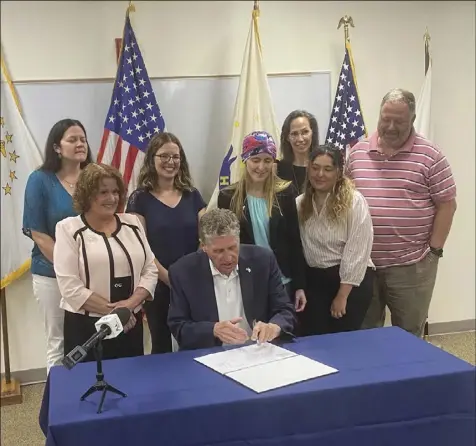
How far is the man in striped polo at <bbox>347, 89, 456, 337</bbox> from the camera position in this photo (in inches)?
109

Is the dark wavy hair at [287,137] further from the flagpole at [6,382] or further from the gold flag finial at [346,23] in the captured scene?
the flagpole at [6,382]

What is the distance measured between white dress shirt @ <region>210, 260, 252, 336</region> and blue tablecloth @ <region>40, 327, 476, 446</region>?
12.2 inches

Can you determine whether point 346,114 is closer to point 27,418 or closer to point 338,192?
point 338,192

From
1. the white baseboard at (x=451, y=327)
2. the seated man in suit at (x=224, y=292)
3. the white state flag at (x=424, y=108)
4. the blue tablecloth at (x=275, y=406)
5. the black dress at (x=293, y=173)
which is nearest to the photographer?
the blue tablecloth at (x=275, y=406)

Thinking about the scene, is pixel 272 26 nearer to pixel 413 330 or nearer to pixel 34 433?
pixel 413 330

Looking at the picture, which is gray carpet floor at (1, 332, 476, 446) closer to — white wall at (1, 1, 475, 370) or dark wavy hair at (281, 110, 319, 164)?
white wall at (1, 1, 475, 370)

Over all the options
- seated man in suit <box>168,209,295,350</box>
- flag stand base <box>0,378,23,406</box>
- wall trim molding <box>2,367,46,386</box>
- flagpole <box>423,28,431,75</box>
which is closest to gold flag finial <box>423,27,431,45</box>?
flagpole <box>423,28,431,75</box>

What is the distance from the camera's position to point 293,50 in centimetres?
384

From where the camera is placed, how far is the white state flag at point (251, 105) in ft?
11.8

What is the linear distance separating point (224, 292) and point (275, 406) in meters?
0.62

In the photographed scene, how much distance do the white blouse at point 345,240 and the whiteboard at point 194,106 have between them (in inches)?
47.4

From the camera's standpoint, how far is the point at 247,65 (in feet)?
11.8

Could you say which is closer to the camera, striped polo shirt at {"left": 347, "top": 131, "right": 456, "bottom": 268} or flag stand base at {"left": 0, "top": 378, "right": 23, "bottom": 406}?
striped polo shirt at {"left": 347, "top": 131, "right": 456, "bottom": 268}

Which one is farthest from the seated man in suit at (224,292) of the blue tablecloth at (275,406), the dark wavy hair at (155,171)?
the dark wavy hair at (155,171)
